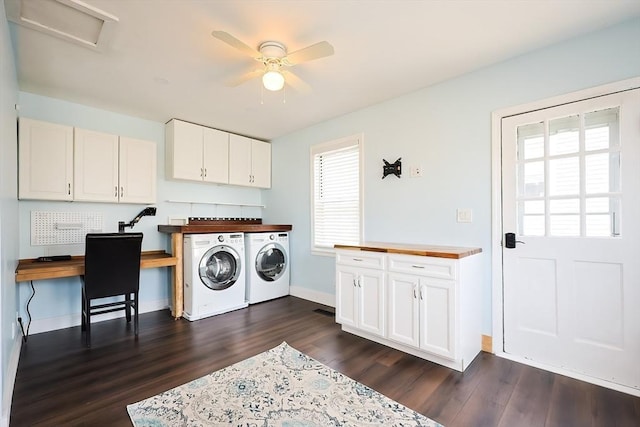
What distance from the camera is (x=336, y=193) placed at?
4.01 m

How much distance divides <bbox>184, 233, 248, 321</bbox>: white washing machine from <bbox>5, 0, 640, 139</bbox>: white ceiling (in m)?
1.66

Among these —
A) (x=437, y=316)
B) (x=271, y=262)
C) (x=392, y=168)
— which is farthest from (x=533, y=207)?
(x=271, y=262)

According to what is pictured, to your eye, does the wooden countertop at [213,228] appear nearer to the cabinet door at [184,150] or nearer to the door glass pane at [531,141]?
the cabinet door at [184,150]

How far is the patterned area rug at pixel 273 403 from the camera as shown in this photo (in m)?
1.70

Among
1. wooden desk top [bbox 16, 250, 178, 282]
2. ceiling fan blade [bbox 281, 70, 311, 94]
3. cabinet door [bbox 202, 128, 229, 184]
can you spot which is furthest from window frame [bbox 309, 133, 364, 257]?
wooden desk top [bbox 16, 250, 178, 282]

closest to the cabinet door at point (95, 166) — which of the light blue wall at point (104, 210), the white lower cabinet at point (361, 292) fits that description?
the light blue wall at point (104, 210)

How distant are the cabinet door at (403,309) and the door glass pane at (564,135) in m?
1.53

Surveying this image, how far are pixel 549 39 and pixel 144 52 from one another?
3183 millimetres

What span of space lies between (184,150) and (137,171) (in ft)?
2.04

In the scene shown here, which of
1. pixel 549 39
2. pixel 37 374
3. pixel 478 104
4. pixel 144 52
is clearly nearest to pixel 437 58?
pixel 478 104

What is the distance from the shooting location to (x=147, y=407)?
181cm

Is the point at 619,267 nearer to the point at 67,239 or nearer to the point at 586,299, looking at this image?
the point at 586,299

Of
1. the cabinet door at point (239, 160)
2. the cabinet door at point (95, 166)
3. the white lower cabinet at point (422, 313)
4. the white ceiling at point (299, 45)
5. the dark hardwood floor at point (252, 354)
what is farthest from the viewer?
the cabinet door at point (239, 160)

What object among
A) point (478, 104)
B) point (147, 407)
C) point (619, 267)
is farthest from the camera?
point (478, 104)
